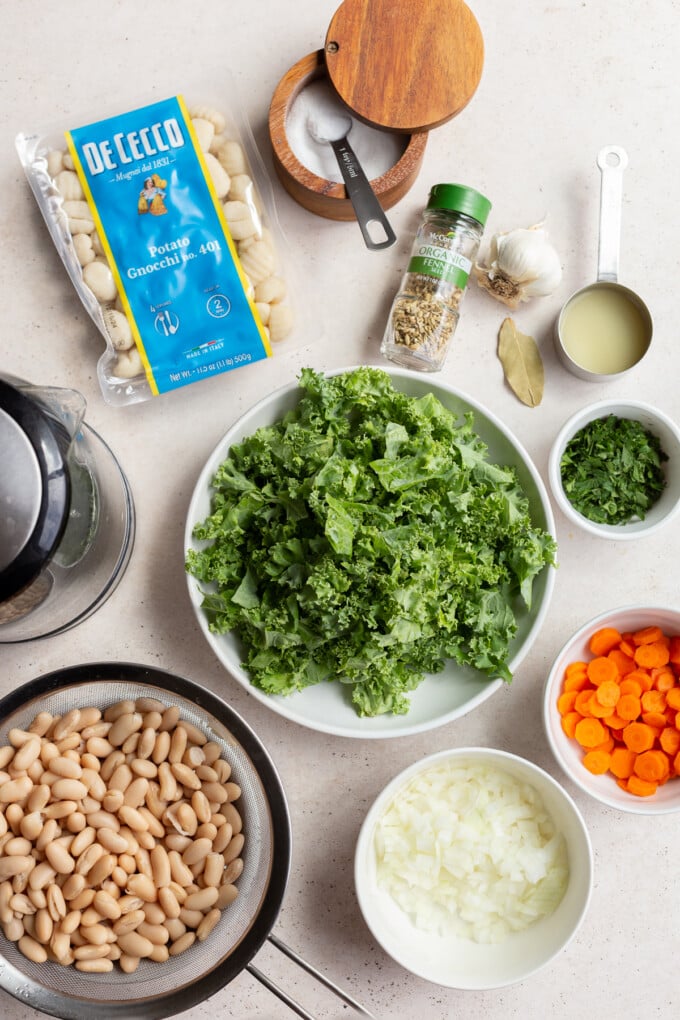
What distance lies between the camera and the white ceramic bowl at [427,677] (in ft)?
4.69

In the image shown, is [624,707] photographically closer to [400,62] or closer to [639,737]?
[639,737]

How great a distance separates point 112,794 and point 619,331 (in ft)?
4.08

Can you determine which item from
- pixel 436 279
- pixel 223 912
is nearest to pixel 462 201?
pixel 436 279

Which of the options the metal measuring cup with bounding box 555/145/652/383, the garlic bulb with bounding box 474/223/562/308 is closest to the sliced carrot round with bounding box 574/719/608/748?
the metal measuring cup with bounding box 555/145/652/383

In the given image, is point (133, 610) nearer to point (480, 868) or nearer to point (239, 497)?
point (239, 497)

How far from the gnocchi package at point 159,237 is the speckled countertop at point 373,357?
69 mm

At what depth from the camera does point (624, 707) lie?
4.93 ft

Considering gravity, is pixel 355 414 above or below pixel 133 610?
above

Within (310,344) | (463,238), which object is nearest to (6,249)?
(310,344)

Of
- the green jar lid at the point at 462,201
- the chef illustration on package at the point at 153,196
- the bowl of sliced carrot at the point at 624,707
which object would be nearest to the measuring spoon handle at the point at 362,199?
the green jar lid at the point at 462,201

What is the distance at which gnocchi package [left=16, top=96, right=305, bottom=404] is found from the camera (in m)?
1.52

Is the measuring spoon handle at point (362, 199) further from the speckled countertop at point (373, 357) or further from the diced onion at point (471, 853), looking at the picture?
the diced onion at point (471, 853)

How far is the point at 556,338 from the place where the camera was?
62.1 inches

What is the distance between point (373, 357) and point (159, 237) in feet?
1.49
